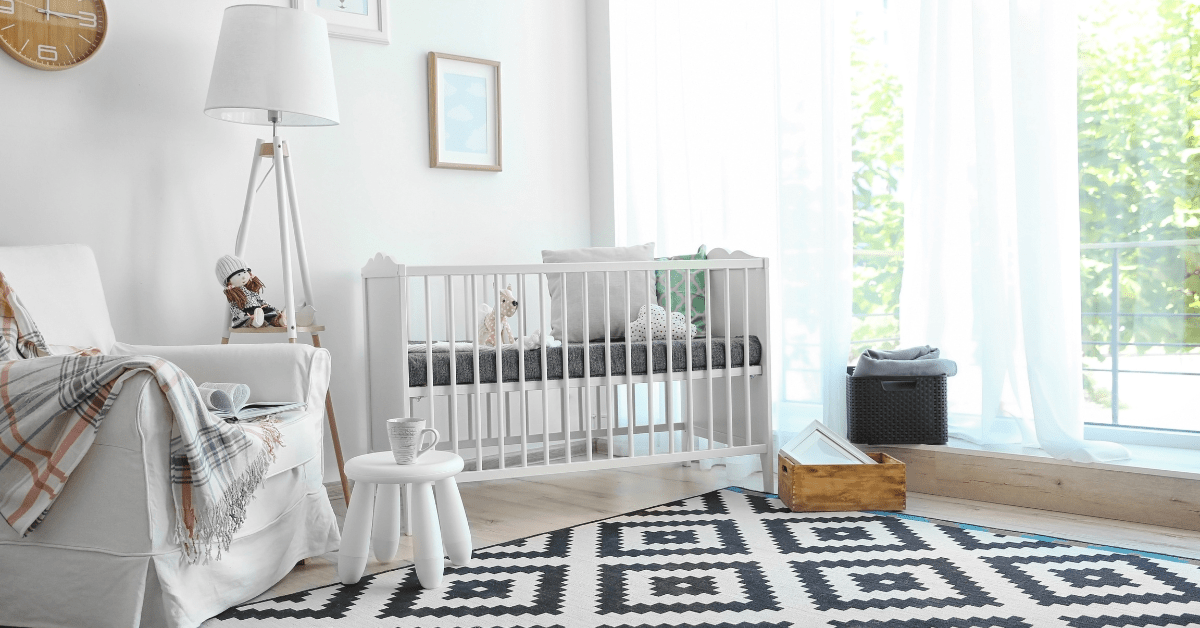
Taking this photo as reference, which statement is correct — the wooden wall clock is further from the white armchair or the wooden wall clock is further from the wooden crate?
the wooden crate

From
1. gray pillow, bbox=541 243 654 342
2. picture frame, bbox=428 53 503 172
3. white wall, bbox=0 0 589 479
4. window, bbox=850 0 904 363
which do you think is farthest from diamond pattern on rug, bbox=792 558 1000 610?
picture frame, bbox=428 53 503 172

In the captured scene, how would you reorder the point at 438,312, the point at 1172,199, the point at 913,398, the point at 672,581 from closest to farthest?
the point at 672,581 → the point at 1172,199 → the point at 913,398 → the point at 438,312

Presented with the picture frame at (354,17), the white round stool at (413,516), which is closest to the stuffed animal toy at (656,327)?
the white round stool at (413,516)

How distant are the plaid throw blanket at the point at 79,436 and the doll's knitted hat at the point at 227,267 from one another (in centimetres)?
79

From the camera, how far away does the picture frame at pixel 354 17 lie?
9.45ft

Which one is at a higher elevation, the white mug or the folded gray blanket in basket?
the folded gray blanket in basket

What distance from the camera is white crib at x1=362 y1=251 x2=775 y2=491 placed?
2354mm

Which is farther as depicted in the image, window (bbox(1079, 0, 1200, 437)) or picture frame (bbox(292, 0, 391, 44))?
picture frame (bbox(292, 0, 391, 44))

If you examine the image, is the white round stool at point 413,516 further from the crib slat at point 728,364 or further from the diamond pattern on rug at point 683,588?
the crib slat at point 728,364

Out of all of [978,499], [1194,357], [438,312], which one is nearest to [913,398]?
[978,499]

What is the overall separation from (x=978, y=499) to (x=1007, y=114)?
3.43 ft

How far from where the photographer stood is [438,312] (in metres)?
3.09

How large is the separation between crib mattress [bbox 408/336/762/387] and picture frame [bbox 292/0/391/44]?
1151 mm

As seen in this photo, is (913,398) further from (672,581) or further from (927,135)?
(672,581)
